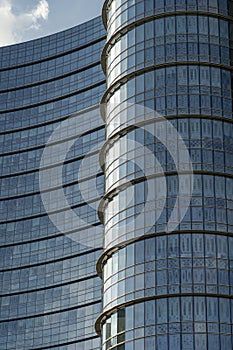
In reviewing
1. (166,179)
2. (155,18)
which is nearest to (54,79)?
(155,18)

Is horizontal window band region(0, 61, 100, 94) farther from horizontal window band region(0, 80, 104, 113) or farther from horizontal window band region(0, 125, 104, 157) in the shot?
horizontal window band region(0, 125, 104, 157)

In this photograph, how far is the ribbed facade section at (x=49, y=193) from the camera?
85.1 meters

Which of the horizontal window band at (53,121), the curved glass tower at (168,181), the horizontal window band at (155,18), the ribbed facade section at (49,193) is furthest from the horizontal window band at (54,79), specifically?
the curved glass tower at (168,181)

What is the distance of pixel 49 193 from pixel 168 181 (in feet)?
129

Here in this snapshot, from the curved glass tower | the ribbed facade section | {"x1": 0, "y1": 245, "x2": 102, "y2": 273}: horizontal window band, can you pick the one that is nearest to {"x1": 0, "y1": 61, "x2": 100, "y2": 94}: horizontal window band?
the ribbed facade section

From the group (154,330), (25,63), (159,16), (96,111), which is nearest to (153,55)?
(159,16)

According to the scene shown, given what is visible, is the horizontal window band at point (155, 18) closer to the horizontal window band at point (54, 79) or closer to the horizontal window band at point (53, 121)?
the horizontal window band at point (53, 121)

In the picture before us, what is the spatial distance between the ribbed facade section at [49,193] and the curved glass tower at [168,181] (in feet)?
83.4

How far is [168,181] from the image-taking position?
180ft

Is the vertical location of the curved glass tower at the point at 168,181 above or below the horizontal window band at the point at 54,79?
below

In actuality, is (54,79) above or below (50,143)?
above

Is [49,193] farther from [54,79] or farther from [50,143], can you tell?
[54,79]

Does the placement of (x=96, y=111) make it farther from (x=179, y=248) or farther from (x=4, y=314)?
(x=179, y=248)

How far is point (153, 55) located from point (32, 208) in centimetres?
3822
